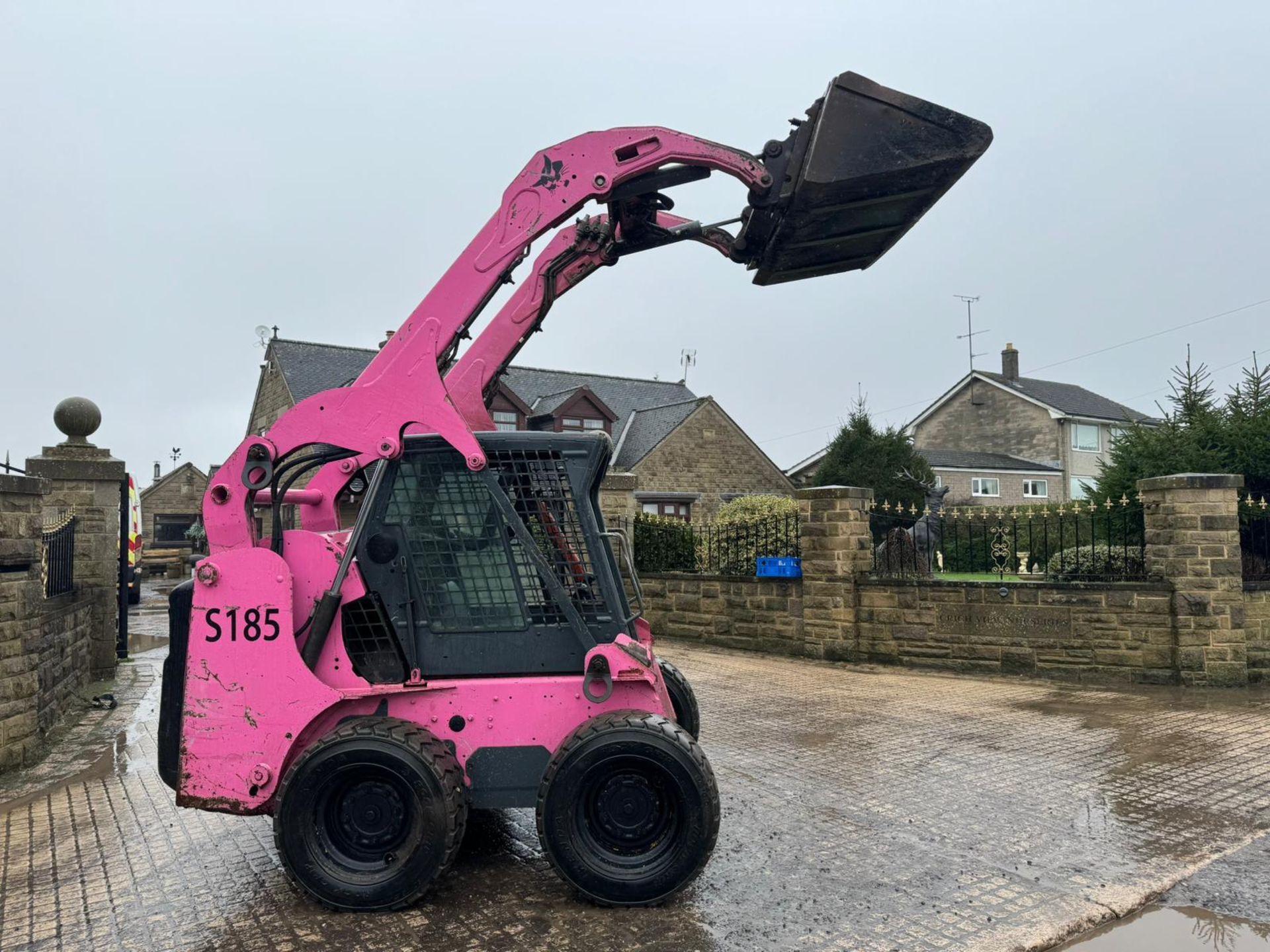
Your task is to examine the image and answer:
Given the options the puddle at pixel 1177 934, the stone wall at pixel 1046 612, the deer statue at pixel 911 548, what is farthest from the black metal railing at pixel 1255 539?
the puddle at pixel 1177 934

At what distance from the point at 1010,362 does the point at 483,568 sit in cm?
4087

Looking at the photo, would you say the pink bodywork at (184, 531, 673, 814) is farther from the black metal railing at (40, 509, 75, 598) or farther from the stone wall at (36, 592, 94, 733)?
the black metal railing at (40, 509, 75, 598)

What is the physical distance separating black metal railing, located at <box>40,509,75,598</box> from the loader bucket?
23.8ft

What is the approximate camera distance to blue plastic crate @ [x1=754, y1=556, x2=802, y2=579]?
1202cm

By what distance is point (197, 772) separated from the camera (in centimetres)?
403

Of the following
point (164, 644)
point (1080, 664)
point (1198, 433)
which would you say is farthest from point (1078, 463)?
point (164, 644)

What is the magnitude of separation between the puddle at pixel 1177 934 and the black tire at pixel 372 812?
103 inches

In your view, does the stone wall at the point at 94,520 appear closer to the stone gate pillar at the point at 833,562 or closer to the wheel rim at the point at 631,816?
the stone gate pillar at the point at 833,562

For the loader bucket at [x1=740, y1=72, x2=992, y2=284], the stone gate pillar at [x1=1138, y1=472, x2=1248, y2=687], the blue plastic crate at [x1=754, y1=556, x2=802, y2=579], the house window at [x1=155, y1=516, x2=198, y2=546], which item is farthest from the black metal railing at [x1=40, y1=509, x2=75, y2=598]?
the house window at [x1=155, y1=516, x2=198, y2=546]

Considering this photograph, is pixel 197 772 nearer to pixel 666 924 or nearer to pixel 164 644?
pixel 666 924

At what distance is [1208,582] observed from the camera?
9.23 meters

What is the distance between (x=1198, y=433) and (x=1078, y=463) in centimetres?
2684

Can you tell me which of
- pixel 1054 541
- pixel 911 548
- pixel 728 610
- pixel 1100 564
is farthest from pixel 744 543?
pixel 1054 541

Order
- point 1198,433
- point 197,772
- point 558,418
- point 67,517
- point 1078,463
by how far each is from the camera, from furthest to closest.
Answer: point 1078,463 < point 558,418 < point 1198,433 < point 67,517 < point 197,772
